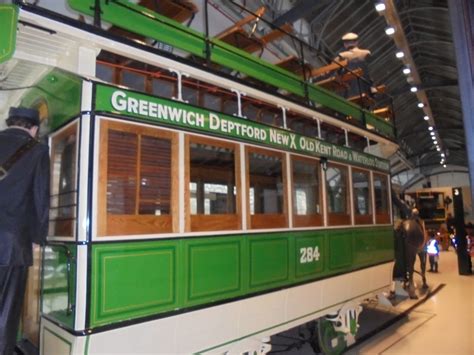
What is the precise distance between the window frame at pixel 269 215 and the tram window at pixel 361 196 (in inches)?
64.6

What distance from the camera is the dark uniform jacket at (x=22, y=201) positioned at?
97.1 inches

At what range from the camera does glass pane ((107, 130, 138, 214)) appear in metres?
2.65

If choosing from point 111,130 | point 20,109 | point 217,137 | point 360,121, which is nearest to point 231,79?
point 217,137

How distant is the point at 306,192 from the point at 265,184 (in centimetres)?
74

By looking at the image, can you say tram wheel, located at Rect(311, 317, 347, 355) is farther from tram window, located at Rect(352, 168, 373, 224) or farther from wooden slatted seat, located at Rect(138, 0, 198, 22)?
wooden slatted seat, located at Rect(138, 0, 198, 22)

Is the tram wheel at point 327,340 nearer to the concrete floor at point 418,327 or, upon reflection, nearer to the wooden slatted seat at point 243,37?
the concrete floor at point 418,327

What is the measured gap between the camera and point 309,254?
4285 millimetres

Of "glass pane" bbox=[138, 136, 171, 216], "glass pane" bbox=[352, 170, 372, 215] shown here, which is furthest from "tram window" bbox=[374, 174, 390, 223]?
"glass pane" bbox=[138, 136, 171, 216]

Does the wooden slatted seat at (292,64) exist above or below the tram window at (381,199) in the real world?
above

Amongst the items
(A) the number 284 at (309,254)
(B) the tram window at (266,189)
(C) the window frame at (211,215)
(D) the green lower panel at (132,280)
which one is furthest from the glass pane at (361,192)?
(D) the green lower panel at (132,280)

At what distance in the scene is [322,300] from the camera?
14.5 feet

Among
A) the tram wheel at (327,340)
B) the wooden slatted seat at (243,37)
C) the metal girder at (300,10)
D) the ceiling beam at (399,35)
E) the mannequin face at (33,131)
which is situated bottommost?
the tram wheel at (327,340)

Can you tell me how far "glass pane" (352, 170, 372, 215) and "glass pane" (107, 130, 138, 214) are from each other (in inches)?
136

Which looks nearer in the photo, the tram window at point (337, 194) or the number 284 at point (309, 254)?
the number 284 at point (309, 254)
